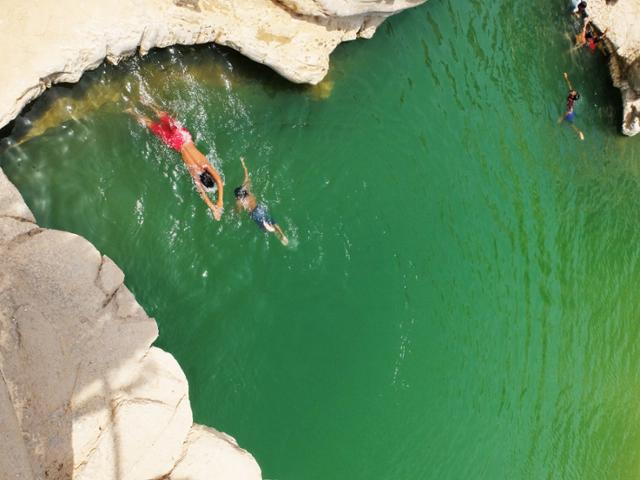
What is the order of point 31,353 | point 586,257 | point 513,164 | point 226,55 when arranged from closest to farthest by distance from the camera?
1. point 31,353
2. point 226,55
3. point 513,164
4. point 586,257

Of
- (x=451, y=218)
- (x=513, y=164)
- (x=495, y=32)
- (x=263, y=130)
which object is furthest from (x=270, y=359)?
(x=495, y=32)

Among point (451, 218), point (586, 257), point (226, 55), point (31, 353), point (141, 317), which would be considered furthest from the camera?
point (586, 257)

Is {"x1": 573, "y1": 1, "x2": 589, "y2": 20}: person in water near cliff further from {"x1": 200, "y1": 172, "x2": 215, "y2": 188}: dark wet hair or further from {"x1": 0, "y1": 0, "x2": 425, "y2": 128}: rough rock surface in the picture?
{"x1": 200, "y1": 172, "x2": 215, "y2": 188}: dark wet hair

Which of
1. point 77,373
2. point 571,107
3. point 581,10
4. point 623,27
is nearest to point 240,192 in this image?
point 77,373

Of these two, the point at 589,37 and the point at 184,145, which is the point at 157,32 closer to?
the point at 184,145

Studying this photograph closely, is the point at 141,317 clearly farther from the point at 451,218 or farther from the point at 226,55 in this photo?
the point at 451,218
